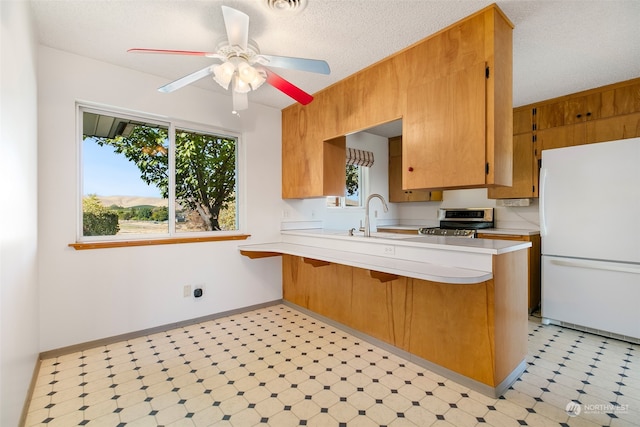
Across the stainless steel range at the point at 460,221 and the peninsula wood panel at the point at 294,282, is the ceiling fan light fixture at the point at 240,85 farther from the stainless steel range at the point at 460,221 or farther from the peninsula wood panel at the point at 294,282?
the stainless steel range at the point at 460,221

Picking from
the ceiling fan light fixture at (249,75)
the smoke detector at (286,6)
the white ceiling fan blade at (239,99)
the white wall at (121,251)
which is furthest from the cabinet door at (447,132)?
the white wall at (121,251)

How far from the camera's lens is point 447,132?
2094 mm

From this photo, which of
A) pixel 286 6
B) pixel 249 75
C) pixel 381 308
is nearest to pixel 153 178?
pixel 249 75

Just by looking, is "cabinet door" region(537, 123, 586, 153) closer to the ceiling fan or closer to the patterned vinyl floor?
the patterned vinyl floor

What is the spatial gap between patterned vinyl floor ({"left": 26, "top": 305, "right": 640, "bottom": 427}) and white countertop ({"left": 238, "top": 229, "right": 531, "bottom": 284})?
78 cm

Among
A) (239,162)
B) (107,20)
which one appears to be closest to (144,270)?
(239,162)

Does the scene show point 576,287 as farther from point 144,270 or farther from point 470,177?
point 144,270

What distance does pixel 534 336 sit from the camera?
9.21ft

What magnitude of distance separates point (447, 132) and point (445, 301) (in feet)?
3.95

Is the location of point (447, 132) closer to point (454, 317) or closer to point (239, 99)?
point (454, 317)

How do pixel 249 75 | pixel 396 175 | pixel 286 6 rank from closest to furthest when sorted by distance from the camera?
1. pixel 286 6
2. pixel 249 75
3. pixel 396 175

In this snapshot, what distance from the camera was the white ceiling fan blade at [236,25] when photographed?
5.05 ft

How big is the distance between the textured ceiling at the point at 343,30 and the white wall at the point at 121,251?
25 centimetres

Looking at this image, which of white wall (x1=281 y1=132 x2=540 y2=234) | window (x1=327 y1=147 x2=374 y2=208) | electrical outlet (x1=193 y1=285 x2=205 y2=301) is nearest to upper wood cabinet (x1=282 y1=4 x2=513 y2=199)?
white wall (x1=281 y1=132 x2=540 y2=234)
